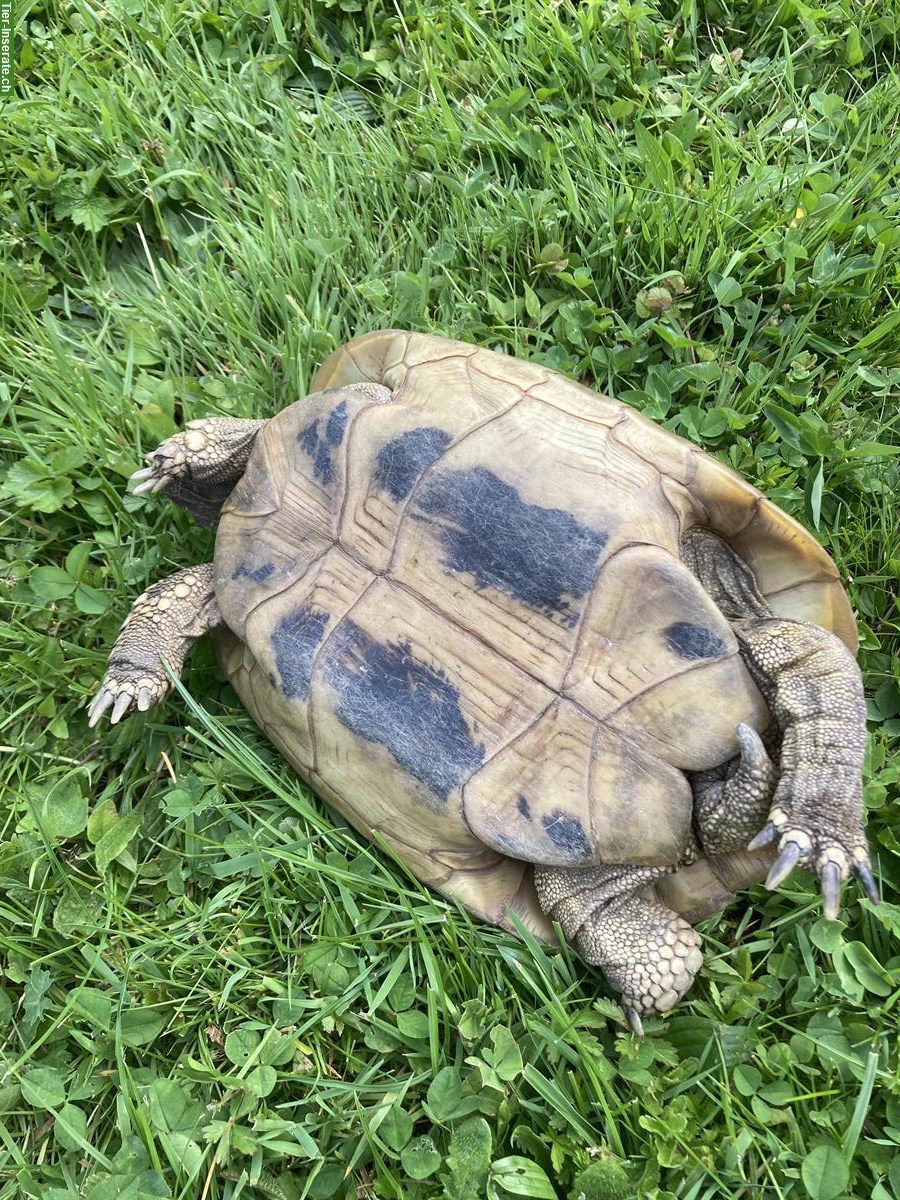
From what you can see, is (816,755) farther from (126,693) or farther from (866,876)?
(126,693)

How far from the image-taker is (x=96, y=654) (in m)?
2.69

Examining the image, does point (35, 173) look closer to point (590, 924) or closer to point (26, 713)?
point (26, 713)

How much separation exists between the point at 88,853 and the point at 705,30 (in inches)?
137

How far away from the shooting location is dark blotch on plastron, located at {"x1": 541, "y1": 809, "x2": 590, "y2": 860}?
196 cm

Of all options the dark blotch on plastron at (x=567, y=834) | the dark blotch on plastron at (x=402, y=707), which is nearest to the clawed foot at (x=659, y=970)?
the dark blotch on plastron at (x=567, y=834)

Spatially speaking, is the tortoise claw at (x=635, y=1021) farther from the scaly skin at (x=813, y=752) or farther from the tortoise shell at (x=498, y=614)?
the scaly skin at (x=813, y=752)

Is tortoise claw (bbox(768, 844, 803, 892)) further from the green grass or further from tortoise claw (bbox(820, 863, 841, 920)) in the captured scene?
the green grass

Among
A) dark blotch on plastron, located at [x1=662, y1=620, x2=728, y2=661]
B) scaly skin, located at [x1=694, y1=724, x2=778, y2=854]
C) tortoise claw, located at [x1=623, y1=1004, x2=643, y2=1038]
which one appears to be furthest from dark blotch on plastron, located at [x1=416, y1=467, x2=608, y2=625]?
tortoise claw, located at [x1=623, y1=1004, x2=643, y2=1038]

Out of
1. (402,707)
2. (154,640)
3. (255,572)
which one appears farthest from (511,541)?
→ (154,640)

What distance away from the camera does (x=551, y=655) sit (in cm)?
200

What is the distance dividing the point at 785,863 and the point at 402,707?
0.92 m

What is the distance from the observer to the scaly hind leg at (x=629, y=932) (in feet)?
6.82

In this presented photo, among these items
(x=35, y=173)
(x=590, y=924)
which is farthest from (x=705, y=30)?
(x=590, y=924)

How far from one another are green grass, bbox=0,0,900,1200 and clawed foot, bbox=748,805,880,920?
0.41 meters
